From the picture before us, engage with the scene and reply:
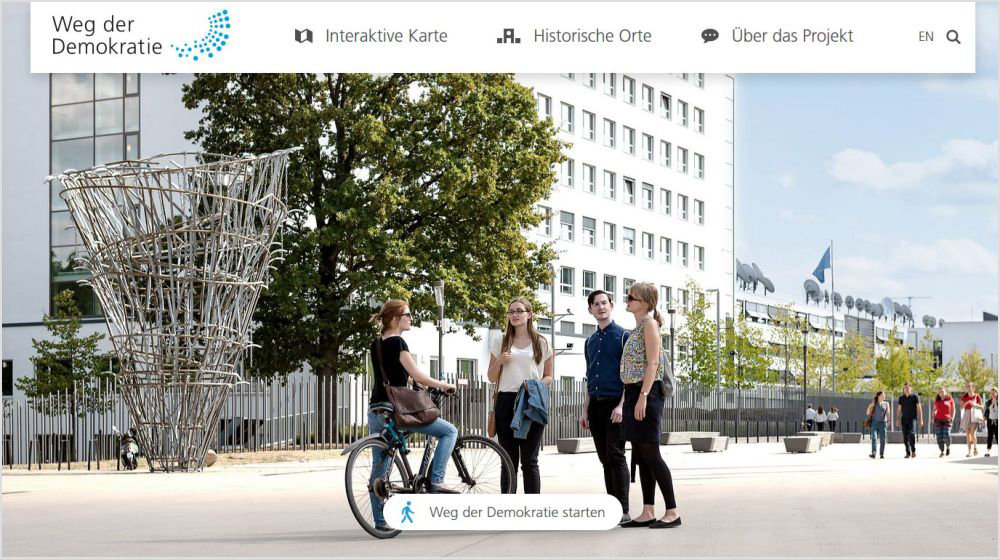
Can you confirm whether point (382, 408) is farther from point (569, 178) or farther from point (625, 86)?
point (625, 86)

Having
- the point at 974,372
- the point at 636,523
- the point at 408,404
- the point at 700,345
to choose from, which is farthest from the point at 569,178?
the point at 408,404

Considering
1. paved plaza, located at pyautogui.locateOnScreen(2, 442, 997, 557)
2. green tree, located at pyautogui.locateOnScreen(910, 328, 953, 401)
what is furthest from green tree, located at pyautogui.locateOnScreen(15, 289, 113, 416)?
green tree, located at pyautogui.locateOnScreen(910, 328, 953, 401)

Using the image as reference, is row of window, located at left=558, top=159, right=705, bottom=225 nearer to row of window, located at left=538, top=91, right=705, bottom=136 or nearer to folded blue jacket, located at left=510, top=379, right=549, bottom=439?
row of window, located at left=538, top=91, right=705, bottom=136

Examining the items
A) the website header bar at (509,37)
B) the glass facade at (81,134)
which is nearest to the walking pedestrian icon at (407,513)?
the website header bar at (509,37)

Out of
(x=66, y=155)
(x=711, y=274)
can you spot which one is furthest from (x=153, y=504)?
(x=711, y=274)

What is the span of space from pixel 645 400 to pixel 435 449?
1.63 meters

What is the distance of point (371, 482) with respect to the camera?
985 centimetres

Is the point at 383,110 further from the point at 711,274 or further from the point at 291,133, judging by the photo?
the point at 711,274

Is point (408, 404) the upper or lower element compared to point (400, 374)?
lower

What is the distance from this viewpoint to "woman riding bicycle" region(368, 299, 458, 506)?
9945 millimetres

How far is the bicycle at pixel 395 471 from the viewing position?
9797 millimetres

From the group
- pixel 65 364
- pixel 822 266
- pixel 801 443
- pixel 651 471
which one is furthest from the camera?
pixel 822 266

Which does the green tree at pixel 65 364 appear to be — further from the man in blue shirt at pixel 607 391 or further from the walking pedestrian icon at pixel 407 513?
the walking pedestrian icon at pixel 407 513

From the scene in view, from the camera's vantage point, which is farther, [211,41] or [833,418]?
[833,418]
